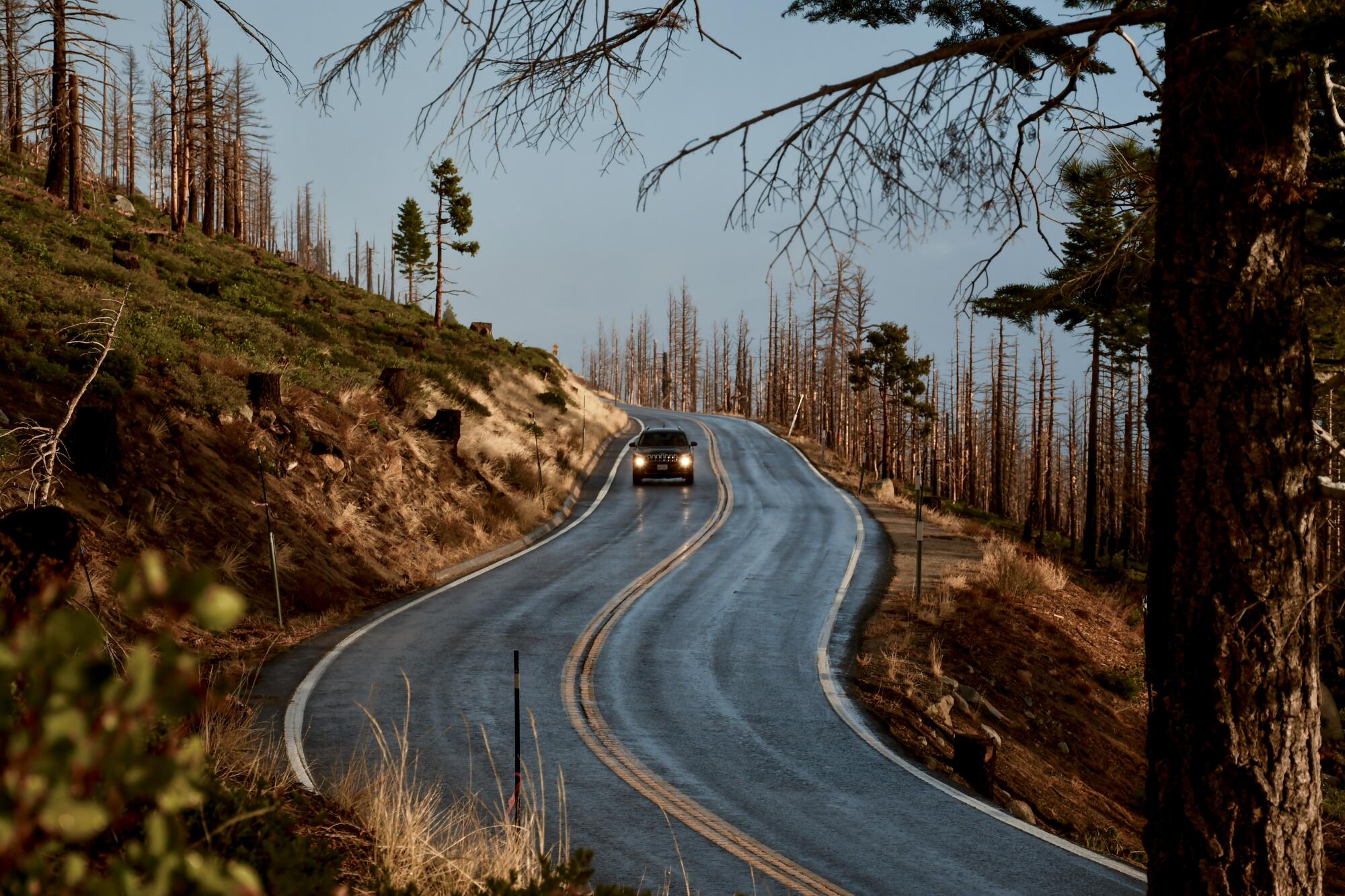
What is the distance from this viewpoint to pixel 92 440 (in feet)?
44.8

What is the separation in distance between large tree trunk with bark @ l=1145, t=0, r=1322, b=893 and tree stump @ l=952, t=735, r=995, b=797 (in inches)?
229

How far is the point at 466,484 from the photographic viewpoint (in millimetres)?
23797

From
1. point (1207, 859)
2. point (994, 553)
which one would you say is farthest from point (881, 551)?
point (1207, 859)

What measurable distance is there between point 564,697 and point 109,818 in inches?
403

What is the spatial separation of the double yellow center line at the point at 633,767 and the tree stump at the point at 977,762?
340cm

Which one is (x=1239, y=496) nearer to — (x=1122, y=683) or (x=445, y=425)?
(x=1122, y=683)

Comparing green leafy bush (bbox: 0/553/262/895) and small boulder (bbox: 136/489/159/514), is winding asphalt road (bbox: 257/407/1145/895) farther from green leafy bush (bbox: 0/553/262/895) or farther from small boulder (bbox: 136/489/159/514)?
green leafy bush (bbox: 0/553/262/895)

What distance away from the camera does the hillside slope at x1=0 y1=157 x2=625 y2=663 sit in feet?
45.4

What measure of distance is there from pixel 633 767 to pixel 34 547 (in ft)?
18.3

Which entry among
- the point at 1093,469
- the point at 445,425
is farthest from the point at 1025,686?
the point at 1093,469

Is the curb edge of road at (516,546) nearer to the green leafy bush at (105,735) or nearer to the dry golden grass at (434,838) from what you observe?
the dry golden grass at (434,838)

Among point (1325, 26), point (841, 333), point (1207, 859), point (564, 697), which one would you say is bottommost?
point (564, 697)

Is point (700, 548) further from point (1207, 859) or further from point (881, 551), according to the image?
point (1207, 859)

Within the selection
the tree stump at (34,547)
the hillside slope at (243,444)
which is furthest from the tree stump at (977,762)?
the hillside slope at (243,444)
